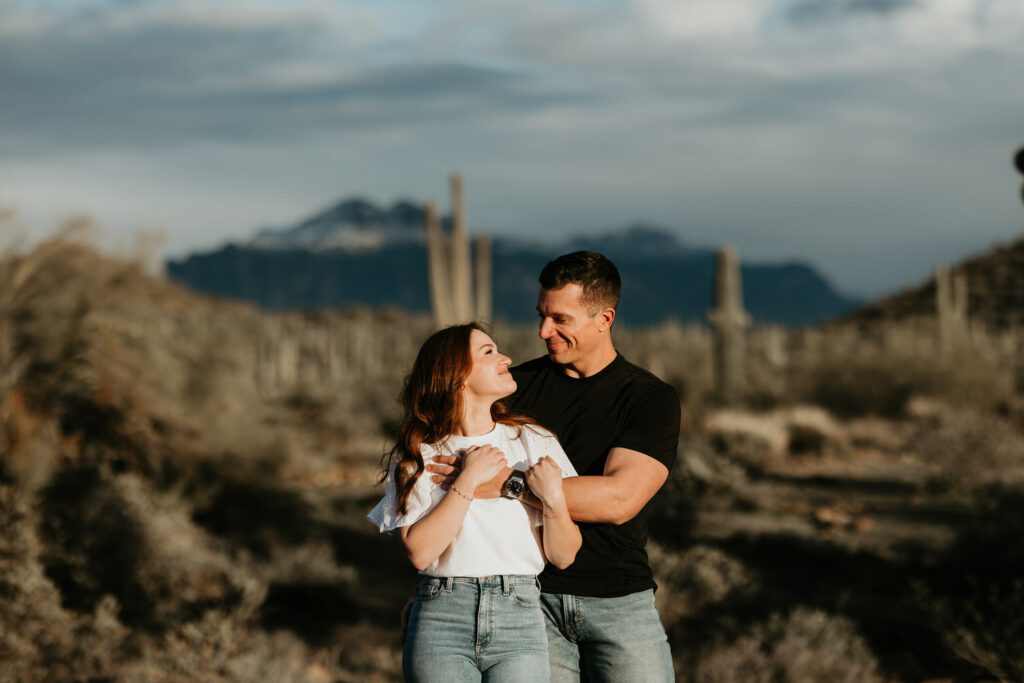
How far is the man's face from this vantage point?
3432 millimetres

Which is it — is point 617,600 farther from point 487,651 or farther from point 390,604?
point 390,604

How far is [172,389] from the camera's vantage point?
1250 cm

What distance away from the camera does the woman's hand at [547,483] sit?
10.1ft

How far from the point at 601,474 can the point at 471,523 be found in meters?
0.49

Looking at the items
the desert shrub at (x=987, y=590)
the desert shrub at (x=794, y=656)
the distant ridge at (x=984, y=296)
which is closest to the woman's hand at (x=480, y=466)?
the desert shrub at (x=794, y=656)

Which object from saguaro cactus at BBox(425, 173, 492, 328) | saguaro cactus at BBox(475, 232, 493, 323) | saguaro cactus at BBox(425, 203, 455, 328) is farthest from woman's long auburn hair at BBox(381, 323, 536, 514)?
saguaro cactus at BBox(475, 232, 493, 323)

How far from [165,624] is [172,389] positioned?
4544 millimetres

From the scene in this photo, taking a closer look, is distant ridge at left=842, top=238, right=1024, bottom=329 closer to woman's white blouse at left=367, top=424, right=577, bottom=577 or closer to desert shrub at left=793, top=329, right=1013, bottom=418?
desert shrub at left=793, top=329, right=1013, bottom=418

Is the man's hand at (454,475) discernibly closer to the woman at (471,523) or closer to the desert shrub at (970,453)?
the woman at (471,523)

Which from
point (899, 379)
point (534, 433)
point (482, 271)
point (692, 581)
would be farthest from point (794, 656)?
point (482, 271)

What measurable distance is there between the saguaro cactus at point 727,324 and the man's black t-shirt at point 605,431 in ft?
55.2

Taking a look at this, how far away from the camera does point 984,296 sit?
46.3 m

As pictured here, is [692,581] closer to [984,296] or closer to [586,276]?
[586,276]

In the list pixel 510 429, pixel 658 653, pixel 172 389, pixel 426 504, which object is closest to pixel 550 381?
pixel 510 429
